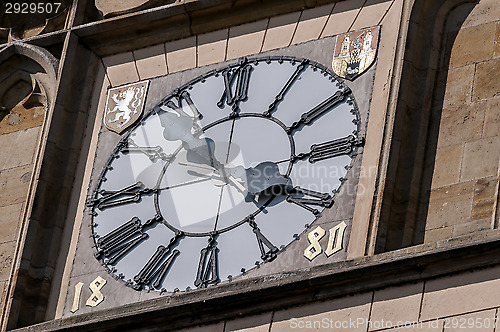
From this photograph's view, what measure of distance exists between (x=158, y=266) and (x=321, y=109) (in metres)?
1.31

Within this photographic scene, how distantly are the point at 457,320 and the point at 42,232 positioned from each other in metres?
3.02

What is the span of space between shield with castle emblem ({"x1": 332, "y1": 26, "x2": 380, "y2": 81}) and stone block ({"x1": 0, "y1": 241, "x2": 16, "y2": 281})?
2.22 metres

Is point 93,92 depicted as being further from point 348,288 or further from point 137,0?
point 348,288

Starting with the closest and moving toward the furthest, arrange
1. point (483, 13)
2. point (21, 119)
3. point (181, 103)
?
point (483, 13)
point (181, 103)
point (21, 119)

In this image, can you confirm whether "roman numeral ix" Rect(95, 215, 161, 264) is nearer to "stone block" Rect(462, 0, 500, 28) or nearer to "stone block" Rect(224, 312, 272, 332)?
"stone block" Rect(224, 312, 272, 332)

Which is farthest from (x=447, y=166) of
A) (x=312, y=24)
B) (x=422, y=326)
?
(x=312, y=24)

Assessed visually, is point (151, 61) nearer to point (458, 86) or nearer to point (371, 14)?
point (371, 14)

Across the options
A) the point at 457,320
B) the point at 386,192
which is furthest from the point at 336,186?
the point at 457,320

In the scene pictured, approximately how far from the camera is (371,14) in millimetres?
13062

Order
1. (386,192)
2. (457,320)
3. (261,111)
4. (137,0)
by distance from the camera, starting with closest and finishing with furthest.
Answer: (457,320)
(386,192)
(261,111)
(137,0)

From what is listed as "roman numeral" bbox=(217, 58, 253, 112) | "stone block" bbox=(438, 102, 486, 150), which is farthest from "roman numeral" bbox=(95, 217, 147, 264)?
"stone block" bbox=(438, 102, 486, 150)

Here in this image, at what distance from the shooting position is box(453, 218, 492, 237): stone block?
11797 mm

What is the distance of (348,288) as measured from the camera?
1166 centimetres

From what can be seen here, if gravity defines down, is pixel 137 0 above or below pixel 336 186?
above
